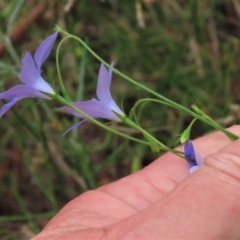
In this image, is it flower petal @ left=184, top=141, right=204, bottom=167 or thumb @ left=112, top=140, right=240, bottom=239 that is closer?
thumb @ left=112, top=140, right=240, bottom=239

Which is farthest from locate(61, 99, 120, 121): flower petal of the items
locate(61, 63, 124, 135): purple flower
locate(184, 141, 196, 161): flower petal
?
locate(184, 141, 196, 161): flower petal

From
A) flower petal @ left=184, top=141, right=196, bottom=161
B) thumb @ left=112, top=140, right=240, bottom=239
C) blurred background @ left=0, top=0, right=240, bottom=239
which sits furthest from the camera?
blurred background @ left=0, top=0, right=240, bottom=239

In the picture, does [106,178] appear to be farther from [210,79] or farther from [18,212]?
[210,79]

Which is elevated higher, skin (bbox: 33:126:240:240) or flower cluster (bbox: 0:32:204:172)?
flower cluster (bbox: 0:32:204:172)

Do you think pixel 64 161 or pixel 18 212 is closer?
pixel 64 161

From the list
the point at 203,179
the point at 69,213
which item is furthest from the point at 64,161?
the point at 203,179

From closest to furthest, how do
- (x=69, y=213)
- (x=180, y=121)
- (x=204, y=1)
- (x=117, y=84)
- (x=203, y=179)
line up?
(x=203, y=179) → (x=69, y=213) → (x=180, y=121) → (x=204, y=1) → (x=117, y=84)

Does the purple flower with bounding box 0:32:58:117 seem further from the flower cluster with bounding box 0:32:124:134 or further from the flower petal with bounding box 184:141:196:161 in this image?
the flower petal with bounding box 184:141:196:161
